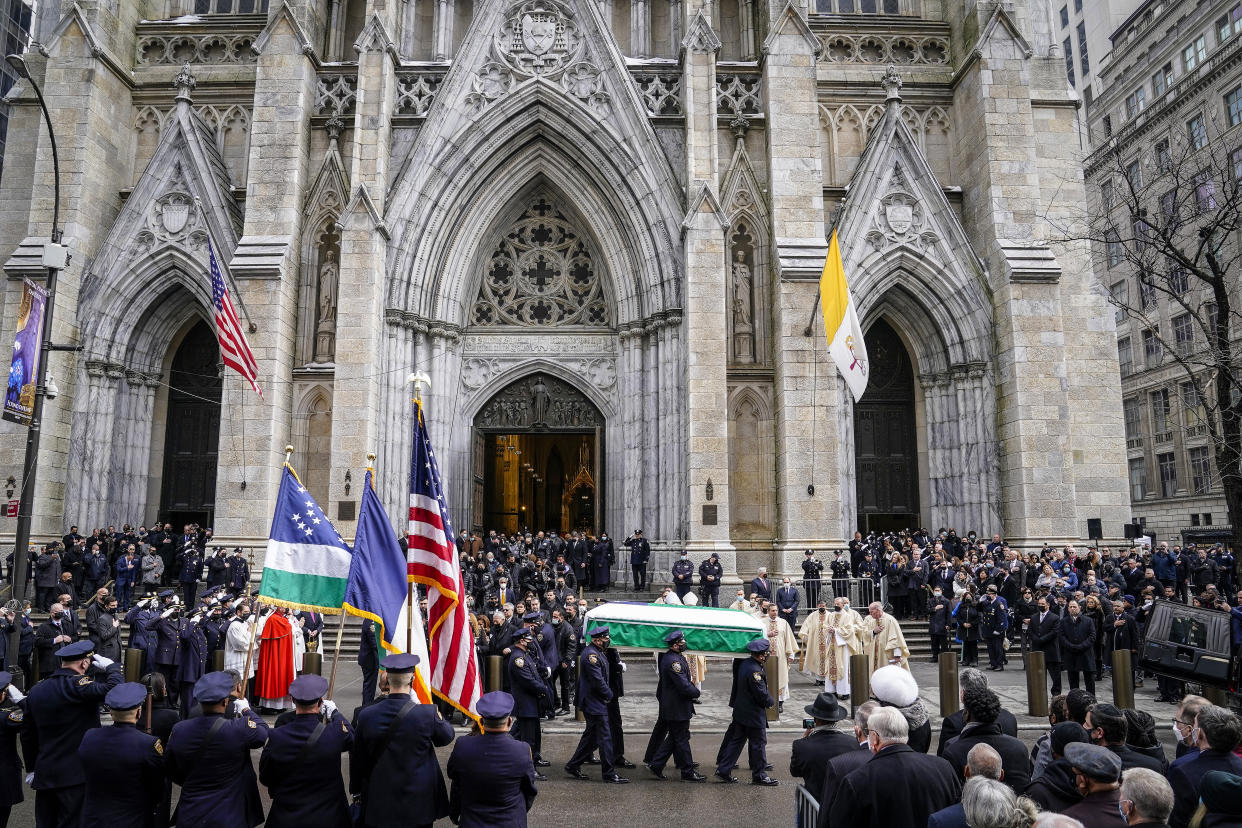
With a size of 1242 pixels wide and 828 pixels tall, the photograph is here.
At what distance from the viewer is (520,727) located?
34.2 ft

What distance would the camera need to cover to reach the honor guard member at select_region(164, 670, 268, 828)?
217 inches

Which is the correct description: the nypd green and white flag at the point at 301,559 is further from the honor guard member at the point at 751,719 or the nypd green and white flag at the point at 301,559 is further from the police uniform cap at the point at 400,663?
the honor guard member at the point at 751,719

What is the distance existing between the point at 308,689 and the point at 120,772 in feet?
4.18

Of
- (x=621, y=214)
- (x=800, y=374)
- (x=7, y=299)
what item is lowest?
(x=800, y=374)

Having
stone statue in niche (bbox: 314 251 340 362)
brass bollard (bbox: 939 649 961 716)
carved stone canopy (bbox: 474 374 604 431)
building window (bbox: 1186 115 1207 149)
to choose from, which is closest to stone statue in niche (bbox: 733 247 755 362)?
carved stone canopy (bbox: 474 374 604 431)

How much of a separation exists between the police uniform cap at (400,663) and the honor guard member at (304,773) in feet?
1.64

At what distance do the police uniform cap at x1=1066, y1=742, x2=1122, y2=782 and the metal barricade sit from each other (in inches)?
71.0

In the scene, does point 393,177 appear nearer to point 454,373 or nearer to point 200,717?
point 454,373

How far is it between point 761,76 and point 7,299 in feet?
67.9

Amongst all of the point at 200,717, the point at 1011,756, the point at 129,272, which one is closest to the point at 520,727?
the point at 200,717

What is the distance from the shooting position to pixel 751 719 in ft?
31.4

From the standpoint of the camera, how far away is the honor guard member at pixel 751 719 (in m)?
9.53

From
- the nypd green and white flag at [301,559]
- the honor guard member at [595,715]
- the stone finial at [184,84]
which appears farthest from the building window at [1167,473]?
the nypd green and white flag at [301,559]

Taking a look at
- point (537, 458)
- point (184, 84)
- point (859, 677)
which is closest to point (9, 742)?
point (859, 677)
